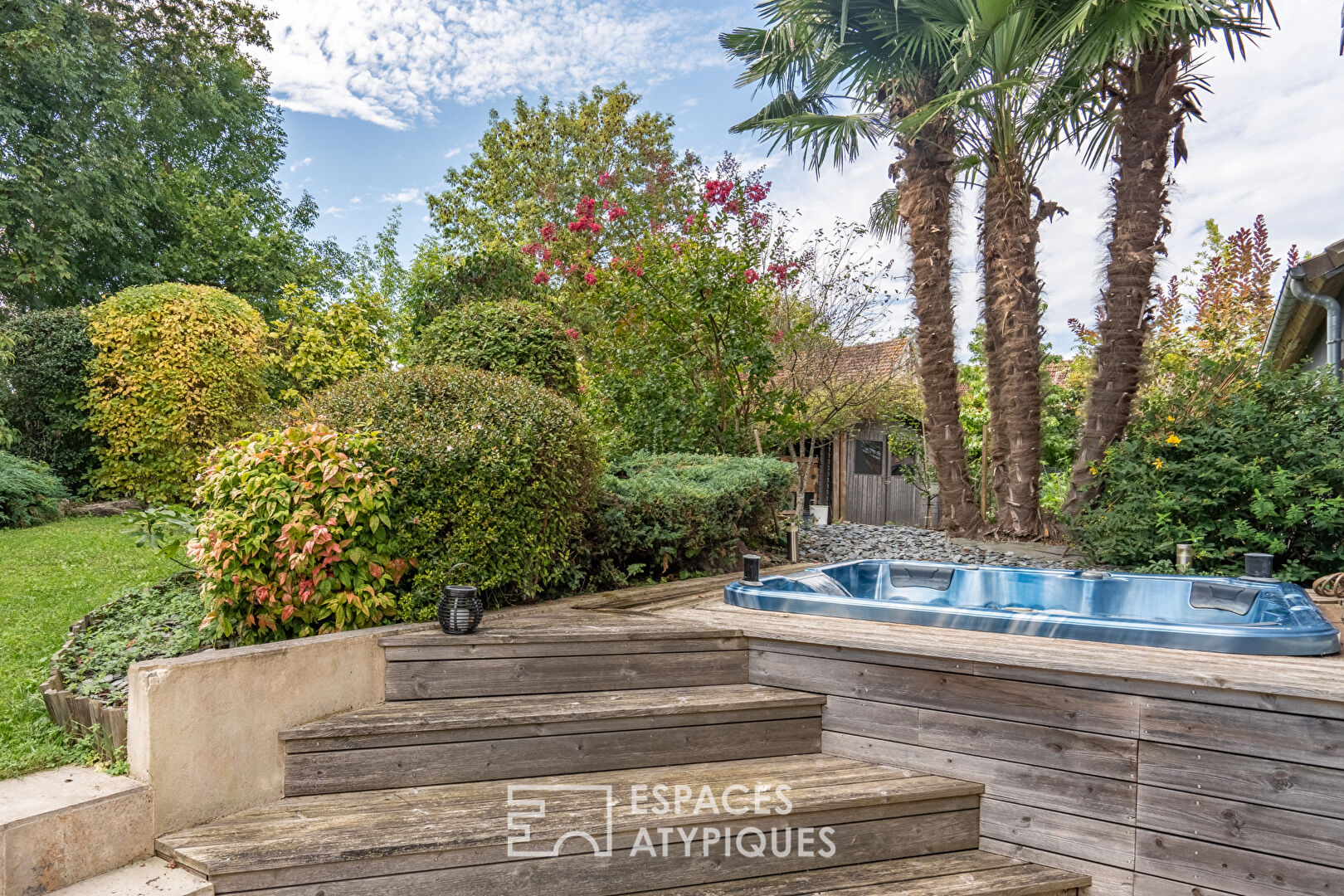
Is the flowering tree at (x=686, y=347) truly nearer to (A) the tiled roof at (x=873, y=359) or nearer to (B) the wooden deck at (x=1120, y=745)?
(A) the tiled roof at (x=873, y=359)

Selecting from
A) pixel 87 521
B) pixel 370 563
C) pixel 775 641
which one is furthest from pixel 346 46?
pixel 775 641

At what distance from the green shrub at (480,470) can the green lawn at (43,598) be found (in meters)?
1.01

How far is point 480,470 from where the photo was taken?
9.03ft

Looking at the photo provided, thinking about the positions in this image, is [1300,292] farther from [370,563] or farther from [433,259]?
[433,259]

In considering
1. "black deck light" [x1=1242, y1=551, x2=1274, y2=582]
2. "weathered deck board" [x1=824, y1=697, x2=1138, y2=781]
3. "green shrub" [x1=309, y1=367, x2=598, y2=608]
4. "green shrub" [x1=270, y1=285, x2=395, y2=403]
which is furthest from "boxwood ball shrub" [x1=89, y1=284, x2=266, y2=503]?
"black deck light" [x1=1242, y1=551, x2=1274, y2=582]

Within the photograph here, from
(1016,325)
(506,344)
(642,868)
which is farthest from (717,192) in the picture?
(642,868)

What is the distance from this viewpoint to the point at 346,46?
393 inches

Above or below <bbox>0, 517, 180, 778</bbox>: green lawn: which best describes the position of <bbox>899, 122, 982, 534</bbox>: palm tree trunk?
above

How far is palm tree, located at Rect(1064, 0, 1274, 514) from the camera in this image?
15.5 ft

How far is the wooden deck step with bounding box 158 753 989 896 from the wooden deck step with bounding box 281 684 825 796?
0.05 m

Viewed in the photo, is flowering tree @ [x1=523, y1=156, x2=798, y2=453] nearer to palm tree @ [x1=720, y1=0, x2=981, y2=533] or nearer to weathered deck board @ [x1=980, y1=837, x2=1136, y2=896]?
palm tree @ [x1=720, y1=0, x2=981, y2=533]

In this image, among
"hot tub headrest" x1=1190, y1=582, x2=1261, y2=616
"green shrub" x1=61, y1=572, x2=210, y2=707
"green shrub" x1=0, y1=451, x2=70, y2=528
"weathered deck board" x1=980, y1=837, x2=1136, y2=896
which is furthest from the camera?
"green shrub" x1=0, y1=451, x2=70, y2=528

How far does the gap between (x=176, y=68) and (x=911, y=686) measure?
15798 millimetres

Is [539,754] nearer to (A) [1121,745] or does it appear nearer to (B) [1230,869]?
(A) [1121,745]
